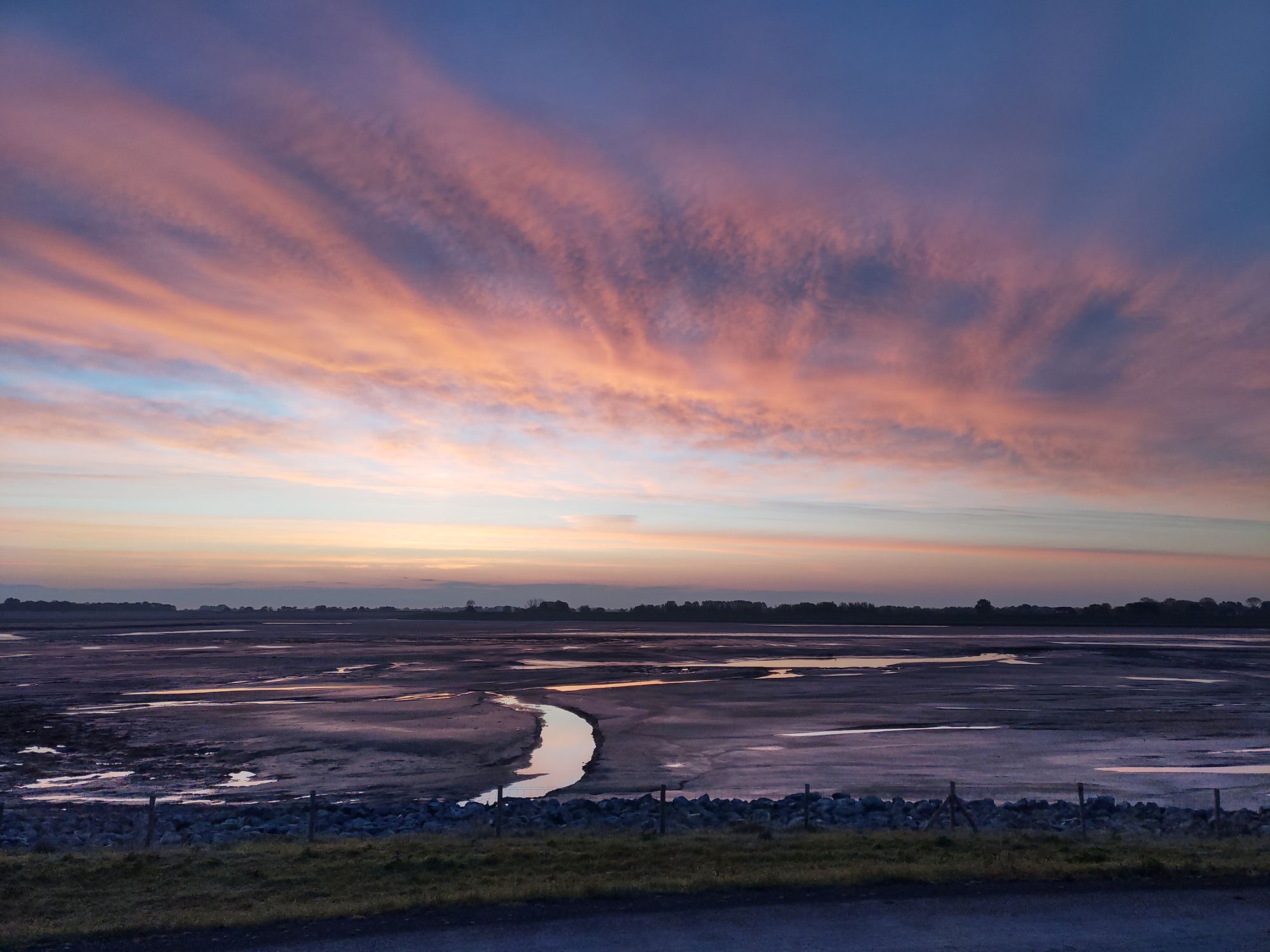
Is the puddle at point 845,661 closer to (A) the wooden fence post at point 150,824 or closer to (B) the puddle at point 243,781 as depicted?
(B) the puddle at point 243,781

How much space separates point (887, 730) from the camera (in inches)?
1444

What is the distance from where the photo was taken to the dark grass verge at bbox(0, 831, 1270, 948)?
13242 millimetres

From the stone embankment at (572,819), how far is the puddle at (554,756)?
11.0 feet

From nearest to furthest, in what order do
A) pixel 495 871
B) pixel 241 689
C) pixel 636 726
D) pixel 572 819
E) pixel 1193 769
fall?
pixel 495 871 < pixel 572 819 < pixel 1193 769 < pixel 636 726 < pixel 241 689

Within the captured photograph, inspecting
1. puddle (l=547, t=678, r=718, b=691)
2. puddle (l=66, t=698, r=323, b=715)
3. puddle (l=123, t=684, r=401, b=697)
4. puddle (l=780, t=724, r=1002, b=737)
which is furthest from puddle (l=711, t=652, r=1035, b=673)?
puddle (l=66, t=698, r=323, b=715)

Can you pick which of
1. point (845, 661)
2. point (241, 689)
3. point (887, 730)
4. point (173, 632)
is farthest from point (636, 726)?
point (173, 632)

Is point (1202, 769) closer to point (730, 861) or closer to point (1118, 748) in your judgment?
point (1118, 748)

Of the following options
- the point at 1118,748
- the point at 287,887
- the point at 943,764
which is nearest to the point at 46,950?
the point at 287,887

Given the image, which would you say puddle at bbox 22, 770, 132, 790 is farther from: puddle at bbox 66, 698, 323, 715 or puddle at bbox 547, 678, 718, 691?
puddle at bbox 547, 678, 718, 691

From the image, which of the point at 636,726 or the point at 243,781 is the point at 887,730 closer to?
the point at 636,726

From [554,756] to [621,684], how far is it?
26036 mm

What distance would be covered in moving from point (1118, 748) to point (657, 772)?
17.2 meters

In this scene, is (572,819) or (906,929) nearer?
(906,929)

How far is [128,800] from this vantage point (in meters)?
24.8
